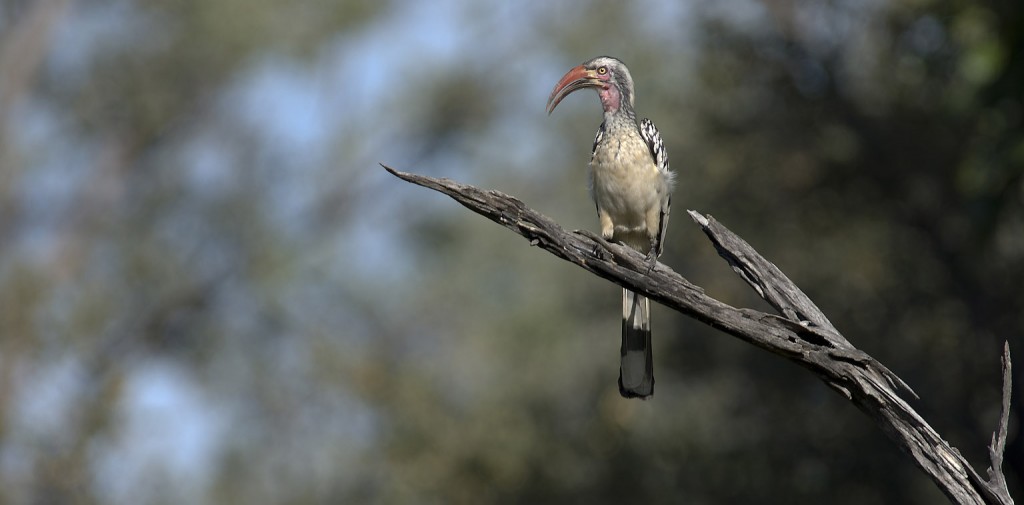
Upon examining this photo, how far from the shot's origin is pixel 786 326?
15.9ft

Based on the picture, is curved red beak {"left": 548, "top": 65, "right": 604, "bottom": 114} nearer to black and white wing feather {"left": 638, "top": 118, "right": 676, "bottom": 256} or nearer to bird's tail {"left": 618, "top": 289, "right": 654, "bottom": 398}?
black and white wing feather {"left": 638, "top": 118, "right": 676, "bottom": 256}

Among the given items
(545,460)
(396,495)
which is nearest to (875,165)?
(545,460)

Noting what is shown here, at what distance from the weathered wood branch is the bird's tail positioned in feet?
3.74

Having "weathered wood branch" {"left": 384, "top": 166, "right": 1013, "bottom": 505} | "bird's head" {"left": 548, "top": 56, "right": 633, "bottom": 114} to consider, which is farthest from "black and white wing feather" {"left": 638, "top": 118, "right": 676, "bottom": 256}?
"weathered wood branch" {"left": 384, "top": 166, "right": 1013, "bottom": 505}

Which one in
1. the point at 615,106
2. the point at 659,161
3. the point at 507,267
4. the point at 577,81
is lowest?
the point at 659,161

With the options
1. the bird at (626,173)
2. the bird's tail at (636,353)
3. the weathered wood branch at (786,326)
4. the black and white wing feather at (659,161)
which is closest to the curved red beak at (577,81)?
the bird at (626,173)

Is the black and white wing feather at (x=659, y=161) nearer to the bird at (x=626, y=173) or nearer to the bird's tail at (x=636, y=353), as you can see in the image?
the bird at (x=626, y=173)

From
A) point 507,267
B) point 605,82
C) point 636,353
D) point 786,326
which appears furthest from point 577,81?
point 507,267

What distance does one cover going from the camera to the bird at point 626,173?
22.4 ft

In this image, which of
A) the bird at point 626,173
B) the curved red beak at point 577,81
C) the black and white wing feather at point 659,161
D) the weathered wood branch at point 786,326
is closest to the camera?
the weathered wood branch at point 786,326

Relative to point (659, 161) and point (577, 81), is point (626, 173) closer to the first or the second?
point (659, 161)

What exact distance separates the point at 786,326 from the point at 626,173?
2111 millimetres

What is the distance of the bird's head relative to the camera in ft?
23.4

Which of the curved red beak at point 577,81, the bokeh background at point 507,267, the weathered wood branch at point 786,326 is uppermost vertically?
the bokeh background at point 507,267
